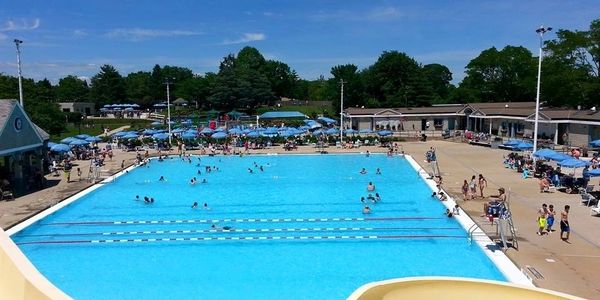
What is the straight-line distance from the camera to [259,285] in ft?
40.4

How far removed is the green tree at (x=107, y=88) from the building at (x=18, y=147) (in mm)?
69432

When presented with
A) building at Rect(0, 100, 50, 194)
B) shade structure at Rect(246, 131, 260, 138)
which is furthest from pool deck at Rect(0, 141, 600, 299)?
shade structure at Rect(246, 131, 260, 138)

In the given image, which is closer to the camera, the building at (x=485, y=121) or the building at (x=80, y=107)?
the building at (x=485, y=121)

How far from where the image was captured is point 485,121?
5209 centimetres

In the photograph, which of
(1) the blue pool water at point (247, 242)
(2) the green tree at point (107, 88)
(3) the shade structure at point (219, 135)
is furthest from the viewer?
(2) the green tree at point (107, 88)

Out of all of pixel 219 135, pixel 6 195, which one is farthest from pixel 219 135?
pixel 6 195

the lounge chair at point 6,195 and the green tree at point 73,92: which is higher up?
the green tree at point 73,92

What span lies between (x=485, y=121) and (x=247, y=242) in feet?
142

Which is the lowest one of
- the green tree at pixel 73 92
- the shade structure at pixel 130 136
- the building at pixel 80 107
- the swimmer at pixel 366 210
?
the swimmer at pixel 366 210

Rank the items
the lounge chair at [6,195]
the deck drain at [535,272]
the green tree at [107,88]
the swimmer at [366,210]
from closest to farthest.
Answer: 1. the deck drain at [535,272]
2. the swimmer at [366,210]
3. the lounge chair at [6,195]
4. the green tree at [107,88]

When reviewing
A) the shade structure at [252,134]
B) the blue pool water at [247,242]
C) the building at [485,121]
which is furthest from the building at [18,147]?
the building at [485,121]

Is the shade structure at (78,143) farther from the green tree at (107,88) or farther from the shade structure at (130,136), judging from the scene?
the green tree at (107,88)

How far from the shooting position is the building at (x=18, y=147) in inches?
834

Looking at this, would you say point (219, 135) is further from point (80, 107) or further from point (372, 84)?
point (80, 107)
